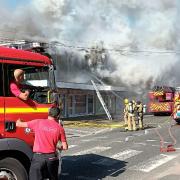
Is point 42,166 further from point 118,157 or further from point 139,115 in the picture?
point 139,115

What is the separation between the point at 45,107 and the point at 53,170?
1093 millimetres

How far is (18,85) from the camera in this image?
→ 677 centimetres

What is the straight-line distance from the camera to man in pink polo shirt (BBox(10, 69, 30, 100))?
6672mm

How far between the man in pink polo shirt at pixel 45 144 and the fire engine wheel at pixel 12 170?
0.19 meters

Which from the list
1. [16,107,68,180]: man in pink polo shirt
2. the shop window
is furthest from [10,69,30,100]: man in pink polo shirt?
the shop window

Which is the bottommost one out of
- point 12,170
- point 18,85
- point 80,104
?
point 80,104

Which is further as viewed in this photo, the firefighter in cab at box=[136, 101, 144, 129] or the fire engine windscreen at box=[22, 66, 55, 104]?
the firefighter in cab at box=[136, 101, 144, 129]

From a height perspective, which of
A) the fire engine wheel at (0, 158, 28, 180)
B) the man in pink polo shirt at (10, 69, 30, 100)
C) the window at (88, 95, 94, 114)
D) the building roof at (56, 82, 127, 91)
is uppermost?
Answer: the man in pink polo shirt at (10, 69, 30, 100)

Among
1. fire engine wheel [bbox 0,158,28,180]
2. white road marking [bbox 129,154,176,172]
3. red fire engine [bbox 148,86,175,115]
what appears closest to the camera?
fire engine wheel [bbox 0,158,28,180]

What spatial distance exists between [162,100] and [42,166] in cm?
3027

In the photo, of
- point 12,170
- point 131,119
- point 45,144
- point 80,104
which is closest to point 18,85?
point 45,144

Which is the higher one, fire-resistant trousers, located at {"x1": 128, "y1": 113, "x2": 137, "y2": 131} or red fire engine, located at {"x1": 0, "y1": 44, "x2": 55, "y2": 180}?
red fire engine, located at {"x1": 0, "y1": 44, "x2": 55, "y2": 180}

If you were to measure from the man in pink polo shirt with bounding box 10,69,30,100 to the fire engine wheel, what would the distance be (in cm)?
101

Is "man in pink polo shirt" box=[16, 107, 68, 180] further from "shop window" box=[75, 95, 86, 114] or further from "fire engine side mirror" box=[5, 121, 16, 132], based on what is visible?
"shop window" box=[75, 95, 86, 114]
